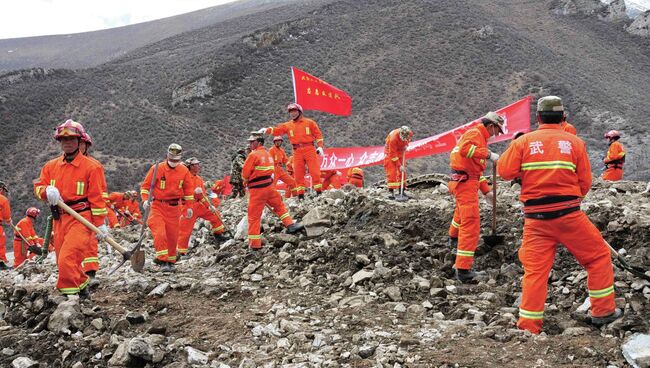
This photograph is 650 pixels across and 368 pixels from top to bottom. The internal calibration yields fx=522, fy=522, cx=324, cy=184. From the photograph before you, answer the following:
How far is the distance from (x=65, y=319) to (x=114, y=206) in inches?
517

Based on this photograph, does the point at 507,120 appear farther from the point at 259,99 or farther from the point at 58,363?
the point at 259,99

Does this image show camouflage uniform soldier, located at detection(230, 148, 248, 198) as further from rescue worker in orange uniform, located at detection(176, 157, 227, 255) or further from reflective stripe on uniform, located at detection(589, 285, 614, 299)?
reflective stripe on uniform, located at detection(589, 285, 614, 299)

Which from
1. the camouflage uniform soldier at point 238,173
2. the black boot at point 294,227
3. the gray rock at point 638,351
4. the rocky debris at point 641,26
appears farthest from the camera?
the rocky debris at point 641,26

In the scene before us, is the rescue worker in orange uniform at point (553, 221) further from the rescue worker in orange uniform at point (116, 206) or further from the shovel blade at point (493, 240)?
the rescue worker in orange uniform at point (116, 206)

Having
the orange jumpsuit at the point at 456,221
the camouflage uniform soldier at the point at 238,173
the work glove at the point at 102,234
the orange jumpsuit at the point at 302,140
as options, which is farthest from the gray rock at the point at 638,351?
the camouflage uniform soldier at the point at 238,173

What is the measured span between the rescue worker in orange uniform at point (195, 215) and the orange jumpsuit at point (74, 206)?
281 cm

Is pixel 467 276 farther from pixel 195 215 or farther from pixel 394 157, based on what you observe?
pixel 195 215

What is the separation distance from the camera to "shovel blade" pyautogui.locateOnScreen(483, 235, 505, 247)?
6324 mm

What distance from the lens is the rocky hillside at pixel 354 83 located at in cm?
3338

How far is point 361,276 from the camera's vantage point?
5715 mm

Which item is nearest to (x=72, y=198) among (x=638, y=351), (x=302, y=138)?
(x=638, y=351)

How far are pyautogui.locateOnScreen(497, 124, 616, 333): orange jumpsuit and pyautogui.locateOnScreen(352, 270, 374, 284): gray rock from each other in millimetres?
1868

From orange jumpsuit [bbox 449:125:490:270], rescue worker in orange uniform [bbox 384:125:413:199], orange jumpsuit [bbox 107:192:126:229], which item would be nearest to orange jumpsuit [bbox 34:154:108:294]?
orange jumpsuit [bbox 449:125:490:270]

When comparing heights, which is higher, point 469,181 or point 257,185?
point 469,181
